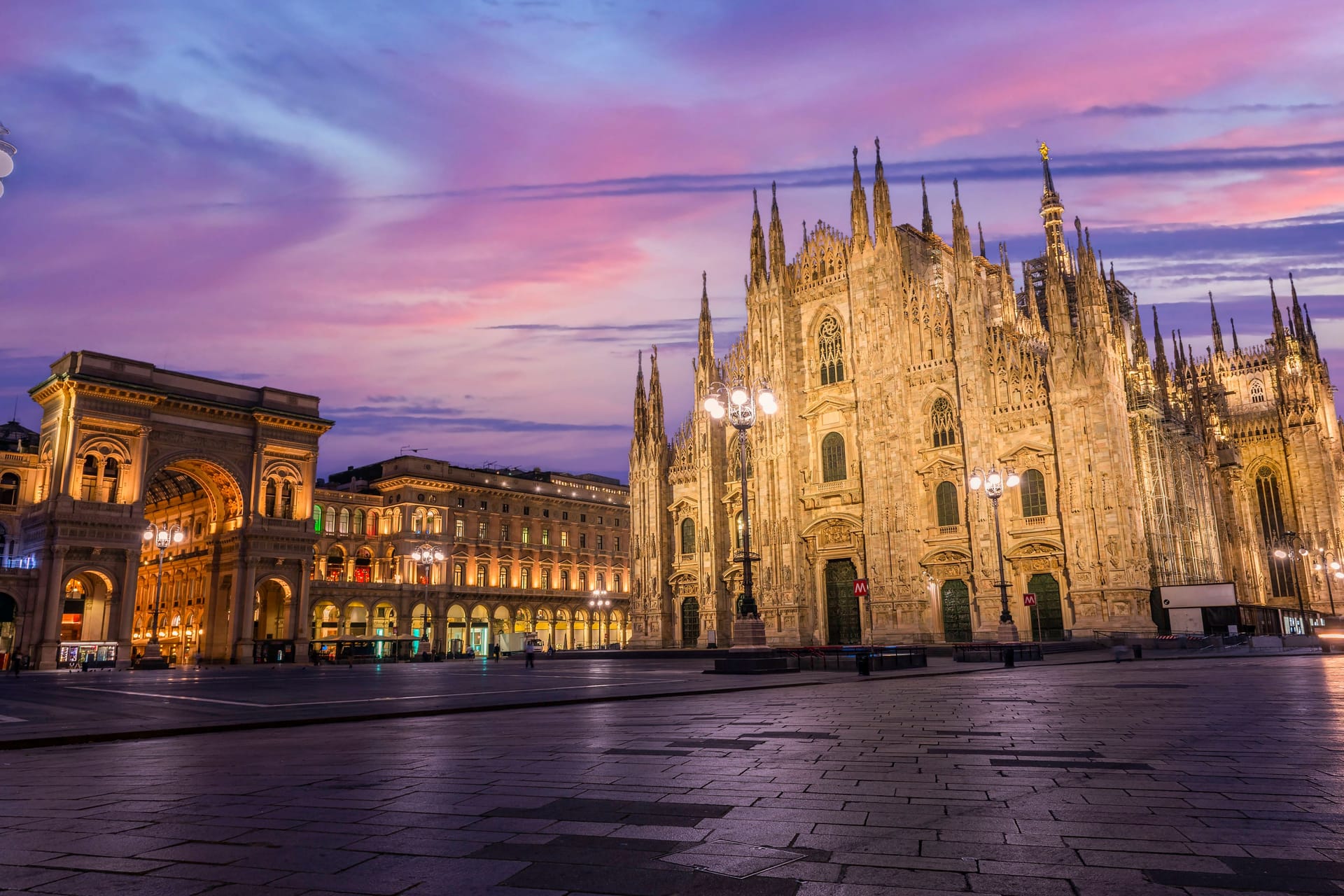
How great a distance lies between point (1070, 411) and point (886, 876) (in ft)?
132

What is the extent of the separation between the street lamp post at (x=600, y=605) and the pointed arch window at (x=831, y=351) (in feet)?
127

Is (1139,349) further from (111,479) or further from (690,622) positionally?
(111,479)

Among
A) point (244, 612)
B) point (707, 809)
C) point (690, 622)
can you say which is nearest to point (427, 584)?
point (244, 612)

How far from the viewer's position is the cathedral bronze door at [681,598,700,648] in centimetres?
5294

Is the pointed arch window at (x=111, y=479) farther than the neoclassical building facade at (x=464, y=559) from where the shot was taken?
No

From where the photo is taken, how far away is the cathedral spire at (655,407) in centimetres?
5600

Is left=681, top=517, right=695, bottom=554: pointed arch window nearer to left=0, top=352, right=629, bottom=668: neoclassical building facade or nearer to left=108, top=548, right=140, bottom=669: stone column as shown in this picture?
left=0, top=352, right=629, bottom=668: neoclassical building facade

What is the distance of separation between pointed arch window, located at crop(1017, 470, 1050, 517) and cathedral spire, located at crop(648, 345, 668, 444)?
22.4 meters

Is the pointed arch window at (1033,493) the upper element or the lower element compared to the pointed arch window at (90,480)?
lower

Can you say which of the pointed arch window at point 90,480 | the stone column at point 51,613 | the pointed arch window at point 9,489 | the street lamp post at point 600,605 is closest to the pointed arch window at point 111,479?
the pointed arch window at point 90,480

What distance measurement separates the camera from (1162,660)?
30.1 meters

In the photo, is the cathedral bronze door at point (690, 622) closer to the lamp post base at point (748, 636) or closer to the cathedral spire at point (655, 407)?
the cathedral spire at point (655, 407)

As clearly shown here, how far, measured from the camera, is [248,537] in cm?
5706

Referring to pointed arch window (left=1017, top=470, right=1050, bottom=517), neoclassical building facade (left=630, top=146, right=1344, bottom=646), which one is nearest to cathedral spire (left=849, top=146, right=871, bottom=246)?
neoclassical building facade (left=630, top=146, right=1344, bottom=646)
